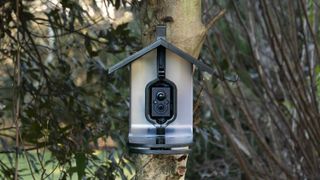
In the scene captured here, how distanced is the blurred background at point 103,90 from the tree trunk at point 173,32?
0.21ft

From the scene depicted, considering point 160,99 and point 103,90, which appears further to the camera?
point 103,90

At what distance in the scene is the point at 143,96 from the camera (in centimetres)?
244

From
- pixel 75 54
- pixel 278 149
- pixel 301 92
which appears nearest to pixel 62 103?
pixel 75 54

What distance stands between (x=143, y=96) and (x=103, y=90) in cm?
193

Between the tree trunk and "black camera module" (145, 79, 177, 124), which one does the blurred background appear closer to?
the tree trunk

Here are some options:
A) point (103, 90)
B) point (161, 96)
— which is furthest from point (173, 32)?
point (103, 90)

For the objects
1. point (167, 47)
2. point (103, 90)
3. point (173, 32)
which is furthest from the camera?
point (103, 90)

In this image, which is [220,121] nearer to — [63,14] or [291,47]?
[291,47]

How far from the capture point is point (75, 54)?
463 cm

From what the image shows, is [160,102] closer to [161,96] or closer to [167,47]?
[161,96]

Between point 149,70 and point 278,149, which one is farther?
point 278,149

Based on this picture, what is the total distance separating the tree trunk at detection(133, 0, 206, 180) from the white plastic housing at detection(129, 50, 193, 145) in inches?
2.4

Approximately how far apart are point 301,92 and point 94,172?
1.96m

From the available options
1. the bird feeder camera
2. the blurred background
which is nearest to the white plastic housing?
the bird feeder camera
